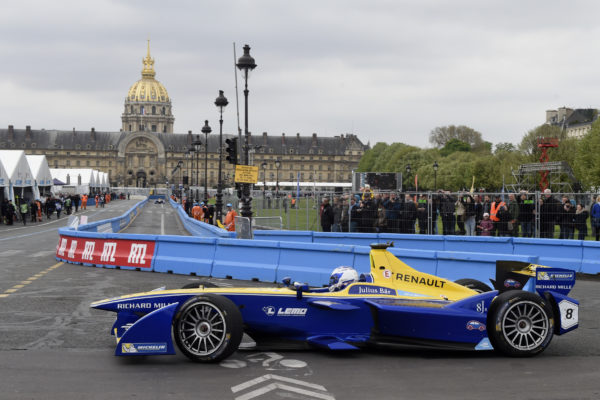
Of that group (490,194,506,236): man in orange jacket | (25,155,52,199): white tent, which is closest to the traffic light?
(490,194,506,236): man in orange jacket

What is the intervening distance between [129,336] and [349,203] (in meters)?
18.0

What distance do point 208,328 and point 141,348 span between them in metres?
0.70

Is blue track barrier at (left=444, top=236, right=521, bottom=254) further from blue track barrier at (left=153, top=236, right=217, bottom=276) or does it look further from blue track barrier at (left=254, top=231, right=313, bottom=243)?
blue track barrier at (left=153, top=236, right=217, bottom=276)

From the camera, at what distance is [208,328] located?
7.15 meters

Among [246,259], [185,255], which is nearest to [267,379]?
[246,259]

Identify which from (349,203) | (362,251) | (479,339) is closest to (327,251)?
(362,251)

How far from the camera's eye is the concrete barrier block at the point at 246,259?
580 inches

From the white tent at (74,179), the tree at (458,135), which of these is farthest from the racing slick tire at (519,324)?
the tree at (458,135)

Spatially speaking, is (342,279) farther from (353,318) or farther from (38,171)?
(38,171)

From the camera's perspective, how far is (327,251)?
45.6ft

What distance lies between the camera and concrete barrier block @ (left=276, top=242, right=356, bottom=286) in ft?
44.8

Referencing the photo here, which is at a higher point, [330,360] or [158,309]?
[158,309]

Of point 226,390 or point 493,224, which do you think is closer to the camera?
point 226,390

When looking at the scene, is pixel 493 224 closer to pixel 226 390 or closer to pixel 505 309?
pixel 505 309
